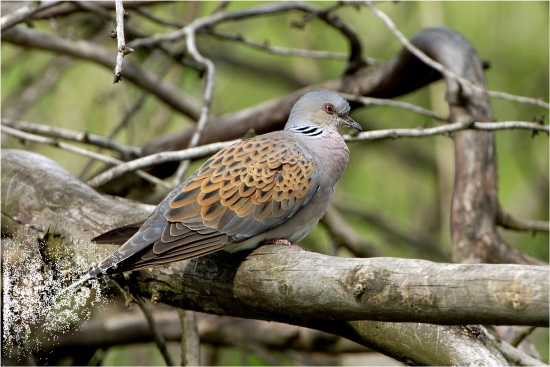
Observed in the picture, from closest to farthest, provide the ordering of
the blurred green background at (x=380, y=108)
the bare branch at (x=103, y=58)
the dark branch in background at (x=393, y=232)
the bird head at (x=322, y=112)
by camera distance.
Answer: the bird head at (x=322, y=112)
the bare branch at (x=103, y=58)
the dark branch in background at (x=393, y=232)
the blurred green background at (x=380, y=108)

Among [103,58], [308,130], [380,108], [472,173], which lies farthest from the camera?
[380,108]

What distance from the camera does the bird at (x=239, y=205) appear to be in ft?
8.95

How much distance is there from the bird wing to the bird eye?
51cm

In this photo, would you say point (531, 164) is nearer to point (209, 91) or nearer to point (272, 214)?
point (209, 91)

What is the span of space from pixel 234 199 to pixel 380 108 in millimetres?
4046

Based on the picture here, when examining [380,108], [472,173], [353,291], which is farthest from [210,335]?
[380,108]

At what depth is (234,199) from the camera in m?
2.97

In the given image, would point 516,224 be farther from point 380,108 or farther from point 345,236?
point 380,108

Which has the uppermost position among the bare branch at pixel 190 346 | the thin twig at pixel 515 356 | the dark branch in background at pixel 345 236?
the thin twig at pixel 515 356

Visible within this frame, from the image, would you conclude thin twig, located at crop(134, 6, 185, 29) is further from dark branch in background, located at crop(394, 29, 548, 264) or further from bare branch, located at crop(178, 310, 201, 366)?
bare branch, located at crop(178, 310, 201, 366)

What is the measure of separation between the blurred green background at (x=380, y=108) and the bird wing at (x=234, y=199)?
8.37 feet

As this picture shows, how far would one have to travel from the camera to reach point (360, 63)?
5.06 metres

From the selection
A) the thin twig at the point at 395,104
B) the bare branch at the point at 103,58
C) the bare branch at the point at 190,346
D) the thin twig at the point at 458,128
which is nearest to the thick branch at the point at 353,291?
the bare branch at the point at 190,346

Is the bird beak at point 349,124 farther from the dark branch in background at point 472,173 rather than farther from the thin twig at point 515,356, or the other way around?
the thin twig at point 515,356
